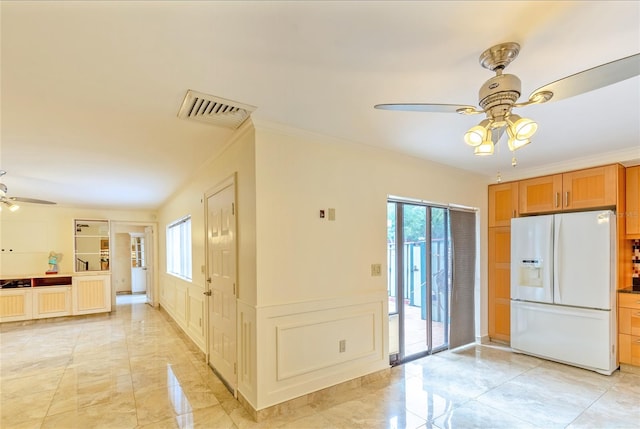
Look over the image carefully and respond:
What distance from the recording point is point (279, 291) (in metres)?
2.56

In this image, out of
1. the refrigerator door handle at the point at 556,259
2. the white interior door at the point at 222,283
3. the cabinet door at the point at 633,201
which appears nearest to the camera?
the white interior door at the point at 222,283

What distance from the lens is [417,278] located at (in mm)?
3928

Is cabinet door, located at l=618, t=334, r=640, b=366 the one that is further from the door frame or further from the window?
the window

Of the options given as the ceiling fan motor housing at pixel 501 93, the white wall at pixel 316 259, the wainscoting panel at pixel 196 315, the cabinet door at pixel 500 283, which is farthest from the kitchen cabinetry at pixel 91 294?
the ceiling fan motor housing at pixel 501 93

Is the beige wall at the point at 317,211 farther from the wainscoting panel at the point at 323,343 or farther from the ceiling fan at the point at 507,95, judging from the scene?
the ceiling fan at the point at 507,95

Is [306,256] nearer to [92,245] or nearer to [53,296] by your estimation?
[53,296]

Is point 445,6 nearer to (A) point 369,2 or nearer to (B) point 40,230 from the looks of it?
(A) point 369,2

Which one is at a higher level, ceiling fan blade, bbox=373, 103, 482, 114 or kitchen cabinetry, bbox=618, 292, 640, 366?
ceiling fan blade, bbox=373, 103, 482, 114

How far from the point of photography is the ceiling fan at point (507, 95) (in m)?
1.26

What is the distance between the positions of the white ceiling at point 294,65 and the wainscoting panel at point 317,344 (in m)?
1.56

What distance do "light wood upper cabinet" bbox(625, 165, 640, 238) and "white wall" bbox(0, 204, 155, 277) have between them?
30.0 ft

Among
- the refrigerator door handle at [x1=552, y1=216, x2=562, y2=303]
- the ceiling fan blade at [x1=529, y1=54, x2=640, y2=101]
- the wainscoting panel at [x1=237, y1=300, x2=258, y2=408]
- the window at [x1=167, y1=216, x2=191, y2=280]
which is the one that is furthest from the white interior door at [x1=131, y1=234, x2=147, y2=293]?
→ the ceiling fan blade at [x1=529, y1=54, x2=640, y2=101]

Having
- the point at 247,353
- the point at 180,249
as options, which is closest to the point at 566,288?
the point at 247,353

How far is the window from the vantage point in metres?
5.08
